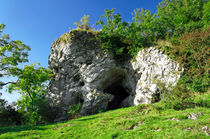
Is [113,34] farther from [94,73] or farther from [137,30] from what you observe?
[94,73]

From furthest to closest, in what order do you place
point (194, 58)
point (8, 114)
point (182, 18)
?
point (182, 18) < point (8, 114) < point (194, 58)

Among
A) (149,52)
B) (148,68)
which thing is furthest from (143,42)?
(148,68)

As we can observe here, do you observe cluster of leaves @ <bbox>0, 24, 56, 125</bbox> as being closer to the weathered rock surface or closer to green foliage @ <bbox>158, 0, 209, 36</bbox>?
the weathered rock surface

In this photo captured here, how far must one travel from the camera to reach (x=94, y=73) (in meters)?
16.1

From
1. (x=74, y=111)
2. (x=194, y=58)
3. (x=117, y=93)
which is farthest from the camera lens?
(x=117, y=93)

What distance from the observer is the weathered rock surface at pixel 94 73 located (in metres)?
13.0

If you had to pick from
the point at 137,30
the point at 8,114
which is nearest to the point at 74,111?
the point at 8,114

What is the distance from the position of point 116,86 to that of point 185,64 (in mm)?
11200

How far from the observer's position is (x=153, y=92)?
1190 centimetres

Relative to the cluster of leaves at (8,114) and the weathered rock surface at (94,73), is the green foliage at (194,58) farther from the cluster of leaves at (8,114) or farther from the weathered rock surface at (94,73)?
the cluster of leaves at (8,114)

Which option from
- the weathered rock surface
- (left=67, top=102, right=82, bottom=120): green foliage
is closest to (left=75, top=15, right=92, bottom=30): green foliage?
the weathered rock surface

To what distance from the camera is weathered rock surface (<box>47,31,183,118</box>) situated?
42.8ft

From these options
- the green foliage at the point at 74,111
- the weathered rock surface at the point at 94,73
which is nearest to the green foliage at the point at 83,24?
the weathered rock surface at the point at 94,73

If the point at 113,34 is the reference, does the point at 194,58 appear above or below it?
below
